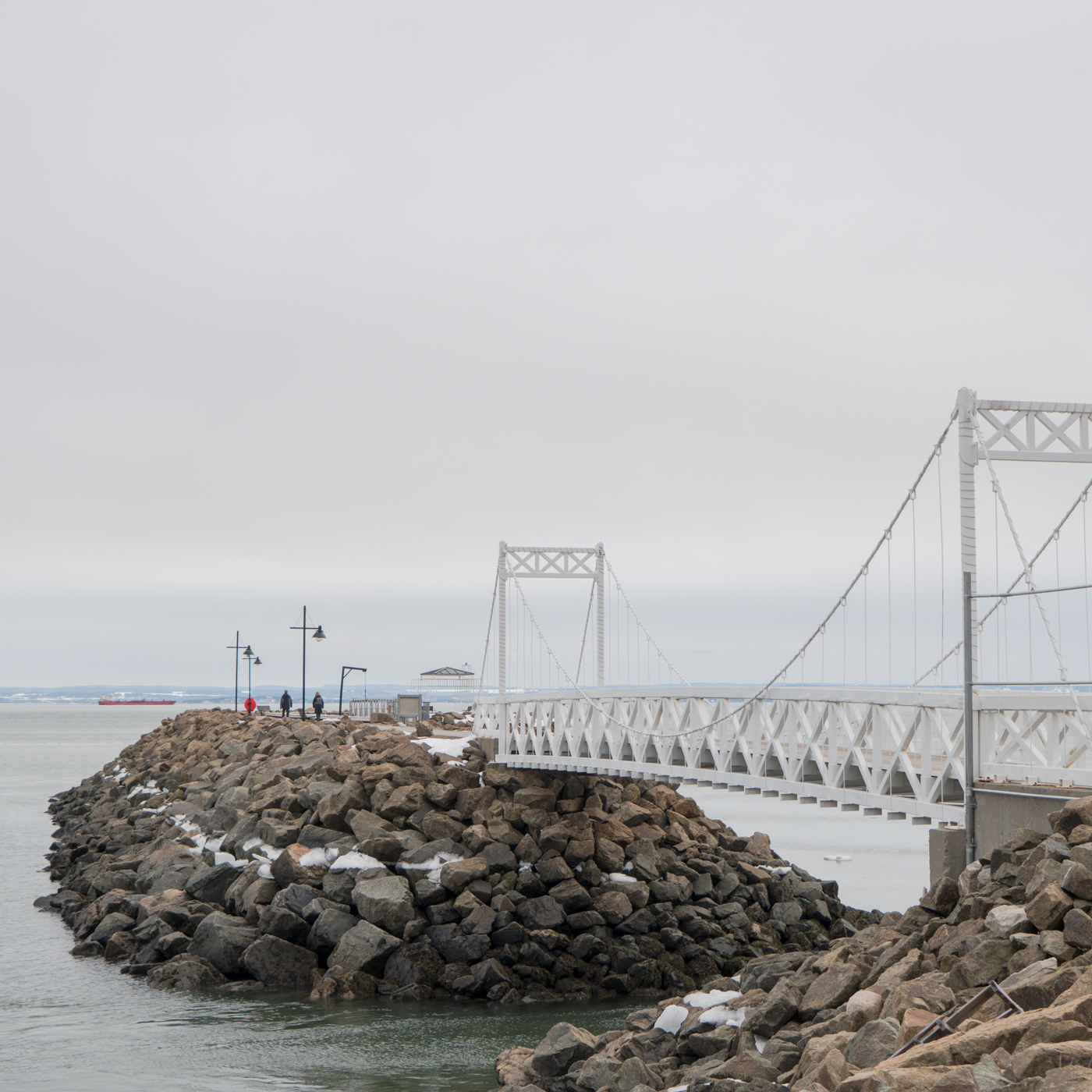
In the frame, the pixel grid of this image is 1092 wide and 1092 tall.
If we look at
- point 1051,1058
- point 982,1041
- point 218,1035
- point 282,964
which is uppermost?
point 1051,1058

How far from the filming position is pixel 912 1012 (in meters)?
9.40

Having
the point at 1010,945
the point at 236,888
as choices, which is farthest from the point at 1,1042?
the point at 1010,945

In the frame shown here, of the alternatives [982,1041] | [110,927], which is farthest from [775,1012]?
[110,927]

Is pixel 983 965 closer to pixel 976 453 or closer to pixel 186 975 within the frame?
pixel 976 453

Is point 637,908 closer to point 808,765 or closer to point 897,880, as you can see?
A: point 808,765

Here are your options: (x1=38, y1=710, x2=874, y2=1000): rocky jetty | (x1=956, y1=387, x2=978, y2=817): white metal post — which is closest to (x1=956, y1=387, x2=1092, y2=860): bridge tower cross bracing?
(x1=956, y1=387, x2=978, y2=817): white metal post

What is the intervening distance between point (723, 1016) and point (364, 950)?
842cm

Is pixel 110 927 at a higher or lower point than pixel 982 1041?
lower

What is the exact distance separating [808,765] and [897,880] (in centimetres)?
1931

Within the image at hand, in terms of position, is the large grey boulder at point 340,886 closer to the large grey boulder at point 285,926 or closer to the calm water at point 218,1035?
the large grey boulder at point 285,926

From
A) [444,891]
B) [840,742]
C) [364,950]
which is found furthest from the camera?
[444,891]

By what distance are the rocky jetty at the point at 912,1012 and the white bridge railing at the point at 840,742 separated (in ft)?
3.90

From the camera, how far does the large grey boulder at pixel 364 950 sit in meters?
19.3

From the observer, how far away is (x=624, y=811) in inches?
929
